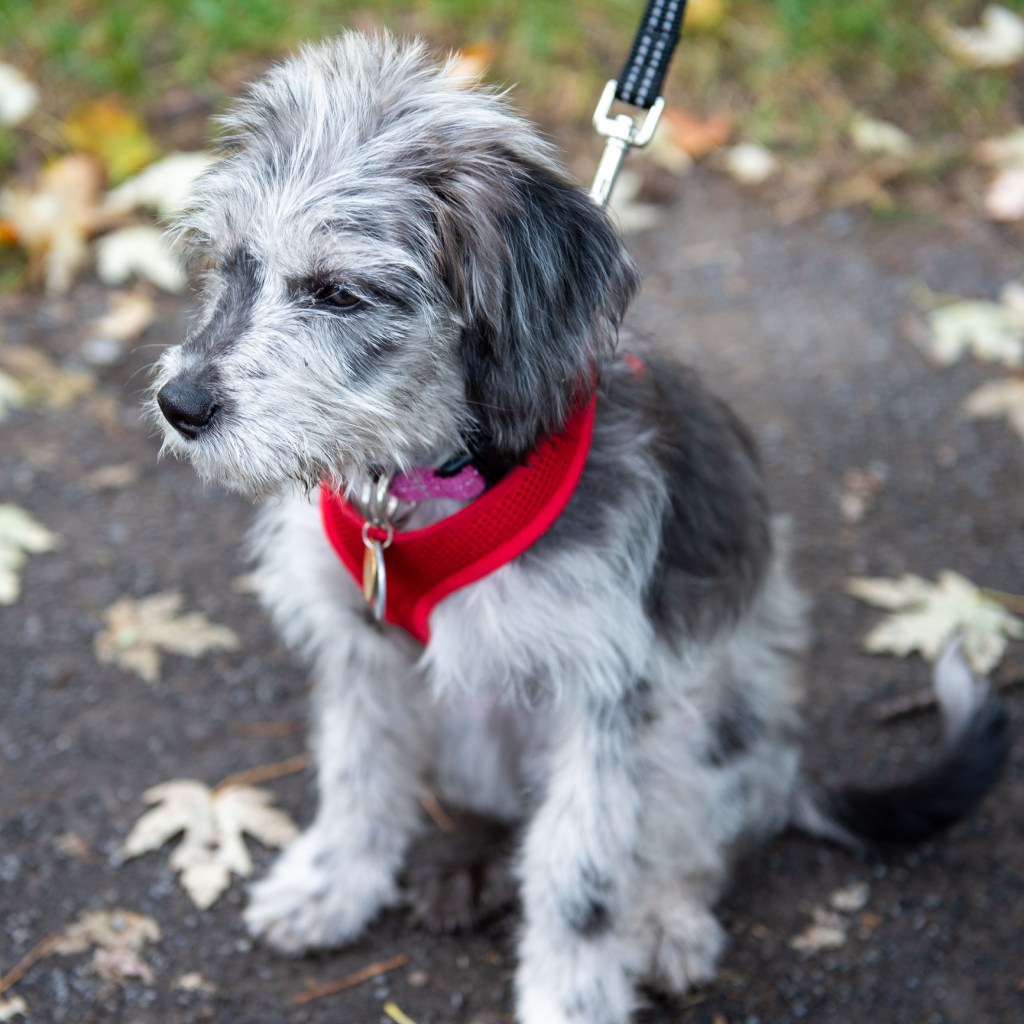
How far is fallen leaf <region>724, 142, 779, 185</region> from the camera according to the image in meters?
6.12

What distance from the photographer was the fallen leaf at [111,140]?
5.65 m

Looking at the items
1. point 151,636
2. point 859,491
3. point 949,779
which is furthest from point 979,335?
point 151,636

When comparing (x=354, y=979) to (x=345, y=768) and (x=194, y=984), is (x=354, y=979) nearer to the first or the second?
(x=194, y=984)

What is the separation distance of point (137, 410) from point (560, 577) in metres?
2.84

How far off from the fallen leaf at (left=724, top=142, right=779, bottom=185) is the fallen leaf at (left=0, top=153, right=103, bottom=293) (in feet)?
10.5

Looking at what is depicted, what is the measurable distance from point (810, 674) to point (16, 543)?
9.27ft

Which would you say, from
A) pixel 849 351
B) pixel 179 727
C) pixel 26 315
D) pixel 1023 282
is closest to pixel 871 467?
pixel 849 351

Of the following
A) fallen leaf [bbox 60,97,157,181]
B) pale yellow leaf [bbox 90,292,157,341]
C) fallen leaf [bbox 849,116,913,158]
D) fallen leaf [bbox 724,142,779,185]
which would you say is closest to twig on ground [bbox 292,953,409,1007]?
pale yellow leaf [bbox 90,292,157,341]

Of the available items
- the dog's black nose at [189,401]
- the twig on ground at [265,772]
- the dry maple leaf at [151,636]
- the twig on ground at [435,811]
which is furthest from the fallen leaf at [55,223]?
the dog's black nose at [189,401]

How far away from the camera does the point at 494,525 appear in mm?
2580

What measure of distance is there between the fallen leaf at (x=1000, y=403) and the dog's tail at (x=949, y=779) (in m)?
1.90

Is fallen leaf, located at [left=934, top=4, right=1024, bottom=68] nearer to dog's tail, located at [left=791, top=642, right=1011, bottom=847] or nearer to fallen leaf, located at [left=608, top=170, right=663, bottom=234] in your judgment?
fallen leaf, located at [left=608, top=170, right=663, bottom=234]

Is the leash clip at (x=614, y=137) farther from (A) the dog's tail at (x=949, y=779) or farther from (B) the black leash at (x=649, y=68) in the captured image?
(A) the dog's tail at (x=949, y=779)

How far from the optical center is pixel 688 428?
295cm
